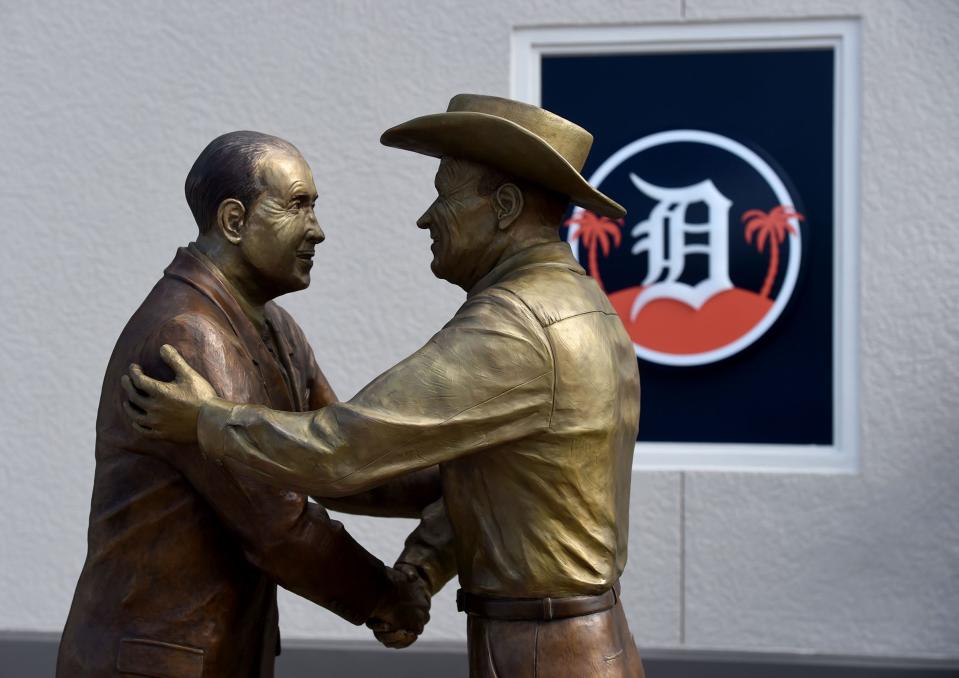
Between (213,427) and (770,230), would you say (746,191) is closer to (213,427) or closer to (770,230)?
(770,230)

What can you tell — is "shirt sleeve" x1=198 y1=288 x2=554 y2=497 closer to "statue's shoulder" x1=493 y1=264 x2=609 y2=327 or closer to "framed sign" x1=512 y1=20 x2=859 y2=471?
"statue's shoulder" x1=493 y1=264 x2=609 y2=327

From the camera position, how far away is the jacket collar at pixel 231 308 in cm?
266

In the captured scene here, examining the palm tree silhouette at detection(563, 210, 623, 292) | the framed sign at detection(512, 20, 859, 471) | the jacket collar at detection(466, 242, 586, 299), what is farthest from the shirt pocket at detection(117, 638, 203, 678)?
the palm tree silhouette at detection(563, 210, 623, 292)

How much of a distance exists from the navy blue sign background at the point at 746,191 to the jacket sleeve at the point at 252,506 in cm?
275

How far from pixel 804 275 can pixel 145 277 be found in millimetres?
2742

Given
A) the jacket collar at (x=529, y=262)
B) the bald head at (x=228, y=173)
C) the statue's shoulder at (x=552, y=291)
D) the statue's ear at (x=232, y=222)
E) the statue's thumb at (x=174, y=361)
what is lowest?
the statue's thumb at (x=174, y=361)

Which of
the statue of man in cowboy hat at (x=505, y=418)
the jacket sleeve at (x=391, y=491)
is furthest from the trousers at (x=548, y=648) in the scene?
the jacket sleeve at (x=391, y=491)

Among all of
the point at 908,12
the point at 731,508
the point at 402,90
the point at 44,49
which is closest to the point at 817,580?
the point at 731,508

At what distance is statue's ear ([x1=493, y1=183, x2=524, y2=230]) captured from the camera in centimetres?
266

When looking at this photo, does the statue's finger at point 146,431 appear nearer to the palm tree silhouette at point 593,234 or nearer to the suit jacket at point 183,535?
the suit jacket at point 183,535

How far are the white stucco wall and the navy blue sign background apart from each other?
15 cm

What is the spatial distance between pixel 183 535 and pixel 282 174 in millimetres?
785

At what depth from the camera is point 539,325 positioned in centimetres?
248

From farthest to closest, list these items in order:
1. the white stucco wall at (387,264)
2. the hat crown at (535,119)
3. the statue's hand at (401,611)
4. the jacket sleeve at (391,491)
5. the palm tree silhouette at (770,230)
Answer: the palm tree silhouette at (770,230) < the white stucco wall at (387,264) < the jacket sleeve at (391,491) < the statue's hand at (401,611) < the hat crown at (535,119)
